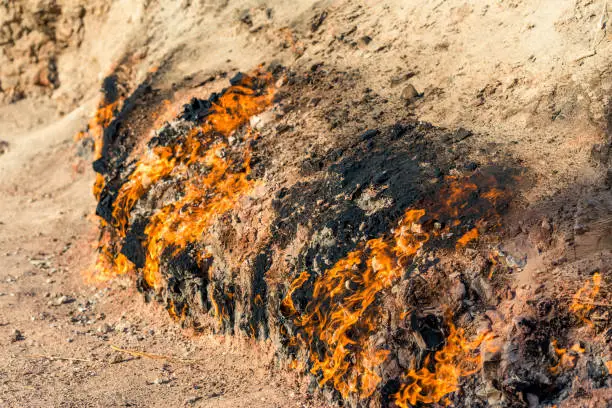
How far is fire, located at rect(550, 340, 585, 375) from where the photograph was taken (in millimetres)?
4016

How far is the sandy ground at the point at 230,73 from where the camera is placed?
528 cm

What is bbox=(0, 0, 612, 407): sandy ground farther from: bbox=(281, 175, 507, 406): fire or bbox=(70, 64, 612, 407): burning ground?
bbox=(281, 175, 507, 406): fire

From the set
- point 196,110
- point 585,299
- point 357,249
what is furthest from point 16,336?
point 585,299

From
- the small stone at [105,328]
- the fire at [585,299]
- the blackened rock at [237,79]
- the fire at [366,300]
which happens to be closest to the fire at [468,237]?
the fire at [366,300]

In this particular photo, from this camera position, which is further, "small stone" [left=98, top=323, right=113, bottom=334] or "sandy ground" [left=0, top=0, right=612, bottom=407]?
"small stone" [left=98, top=323, right=113, bottom=334]

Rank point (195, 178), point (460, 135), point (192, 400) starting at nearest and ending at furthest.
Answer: point (192, 400) → point (460, 135) → point (195, 178)

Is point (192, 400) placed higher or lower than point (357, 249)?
lower

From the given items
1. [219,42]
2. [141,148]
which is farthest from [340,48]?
[141,148]

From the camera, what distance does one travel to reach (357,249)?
511 centimetres

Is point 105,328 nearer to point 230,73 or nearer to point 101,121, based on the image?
point 230,73

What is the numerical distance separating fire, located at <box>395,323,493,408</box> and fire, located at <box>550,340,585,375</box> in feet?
1.31

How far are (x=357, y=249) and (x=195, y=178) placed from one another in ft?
7.78

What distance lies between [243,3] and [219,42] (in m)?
0.65

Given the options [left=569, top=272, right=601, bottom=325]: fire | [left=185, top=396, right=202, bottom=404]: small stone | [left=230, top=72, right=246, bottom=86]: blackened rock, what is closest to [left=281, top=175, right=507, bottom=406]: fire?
[left=569, top=272, right=601, bottom=325]: fire
